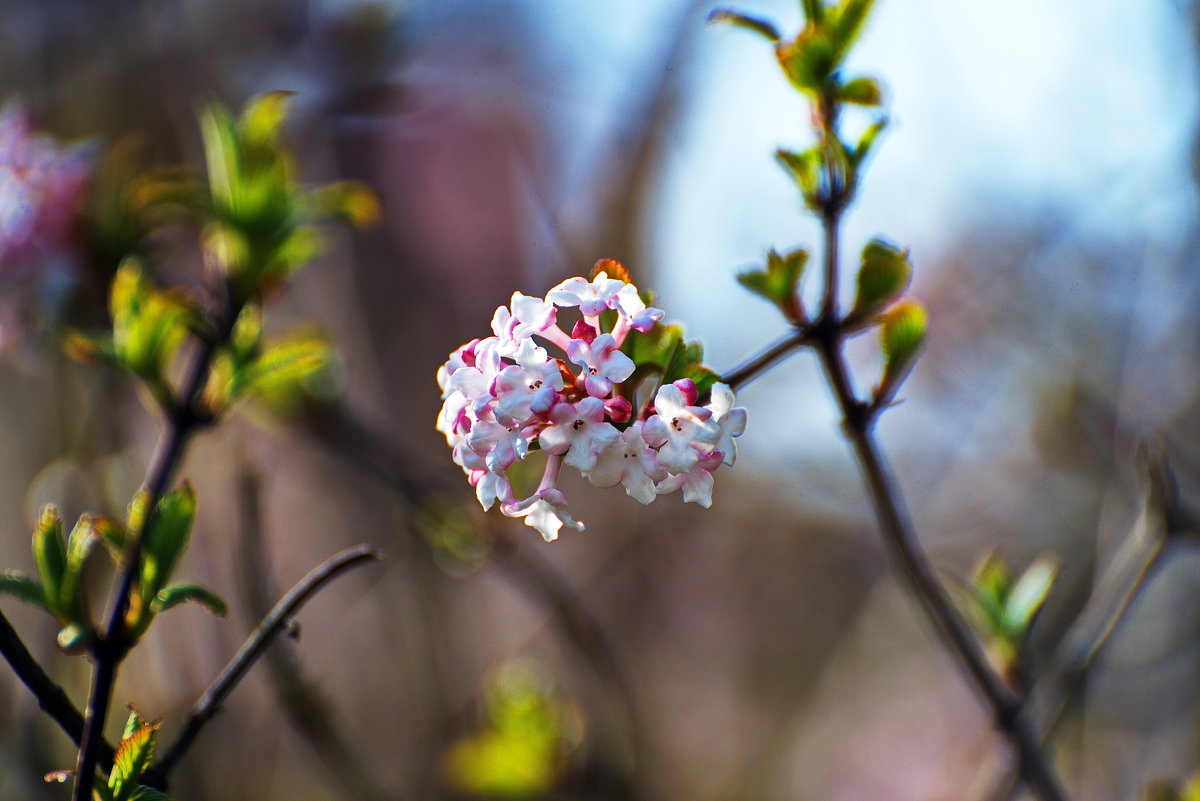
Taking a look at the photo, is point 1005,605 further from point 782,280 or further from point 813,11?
point 813,11

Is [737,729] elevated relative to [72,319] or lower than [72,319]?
lower

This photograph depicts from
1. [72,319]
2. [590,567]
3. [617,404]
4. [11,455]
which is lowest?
[590,567]

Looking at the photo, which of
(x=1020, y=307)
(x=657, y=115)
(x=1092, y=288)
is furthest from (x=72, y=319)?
(x=1092, y=288)

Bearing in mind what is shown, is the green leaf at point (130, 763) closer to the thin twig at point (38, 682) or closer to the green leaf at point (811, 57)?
the thin twig at point (38, 682)

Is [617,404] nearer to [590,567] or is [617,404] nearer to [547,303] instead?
[547,303]

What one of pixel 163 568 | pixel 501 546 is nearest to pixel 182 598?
pixel 163 568

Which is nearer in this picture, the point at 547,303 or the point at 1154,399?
the point at 547,303

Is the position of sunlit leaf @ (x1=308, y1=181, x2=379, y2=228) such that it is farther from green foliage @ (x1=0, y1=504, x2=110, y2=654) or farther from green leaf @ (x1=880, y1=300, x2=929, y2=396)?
green leaf @ (x1=880, y1=300, x2=929, y2=396)

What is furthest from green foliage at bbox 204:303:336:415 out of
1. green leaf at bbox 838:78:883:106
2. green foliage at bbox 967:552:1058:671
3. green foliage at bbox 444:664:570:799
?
green foliage at bbox 967:552:1058:671
